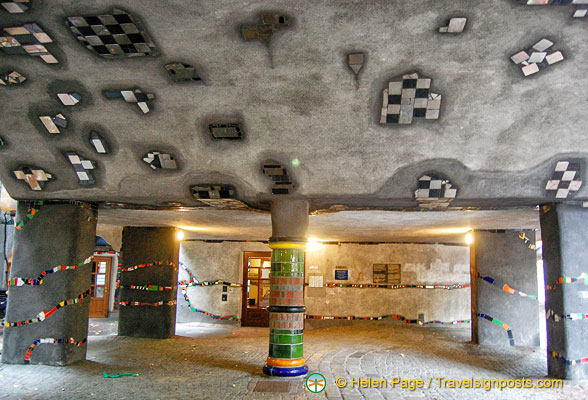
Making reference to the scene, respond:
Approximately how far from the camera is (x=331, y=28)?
4414mm

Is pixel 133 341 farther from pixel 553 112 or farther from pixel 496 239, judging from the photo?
pixel 553 112

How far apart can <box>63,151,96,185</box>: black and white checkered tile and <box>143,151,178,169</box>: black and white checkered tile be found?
82cm

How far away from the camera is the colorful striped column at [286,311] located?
6.47 meters

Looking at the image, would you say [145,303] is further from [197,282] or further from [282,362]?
[282,362]

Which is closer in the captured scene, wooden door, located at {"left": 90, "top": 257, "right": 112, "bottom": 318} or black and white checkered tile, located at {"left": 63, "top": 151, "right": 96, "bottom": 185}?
black and white checkered tile, located at {"left": 63, "top": 151, "right": 96, "bottom": 185}

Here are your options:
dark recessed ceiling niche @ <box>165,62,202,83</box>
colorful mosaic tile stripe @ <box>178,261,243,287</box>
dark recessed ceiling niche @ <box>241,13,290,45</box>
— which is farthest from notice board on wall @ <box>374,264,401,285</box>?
dark recessed ceiling niche @ <box>241,13,290,45</box>

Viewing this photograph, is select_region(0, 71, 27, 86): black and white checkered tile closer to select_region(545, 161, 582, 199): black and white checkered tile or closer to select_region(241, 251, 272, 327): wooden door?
select_region(545, 161, 582, 199): black and white checkered tile

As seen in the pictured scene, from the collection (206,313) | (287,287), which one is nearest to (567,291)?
(287,287)

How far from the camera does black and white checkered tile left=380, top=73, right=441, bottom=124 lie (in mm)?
4957

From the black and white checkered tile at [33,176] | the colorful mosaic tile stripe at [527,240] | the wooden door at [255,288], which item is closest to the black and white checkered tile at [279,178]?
the black and white checkered tile at [33,176]

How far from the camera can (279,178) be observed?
6.26 m

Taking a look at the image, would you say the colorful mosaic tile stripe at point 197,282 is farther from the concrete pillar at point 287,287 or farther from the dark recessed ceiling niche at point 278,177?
the dark recessed ceiling niche at point 278,177

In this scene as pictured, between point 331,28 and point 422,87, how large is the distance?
123 centimetres

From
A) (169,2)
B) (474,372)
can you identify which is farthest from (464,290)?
(169,2)
